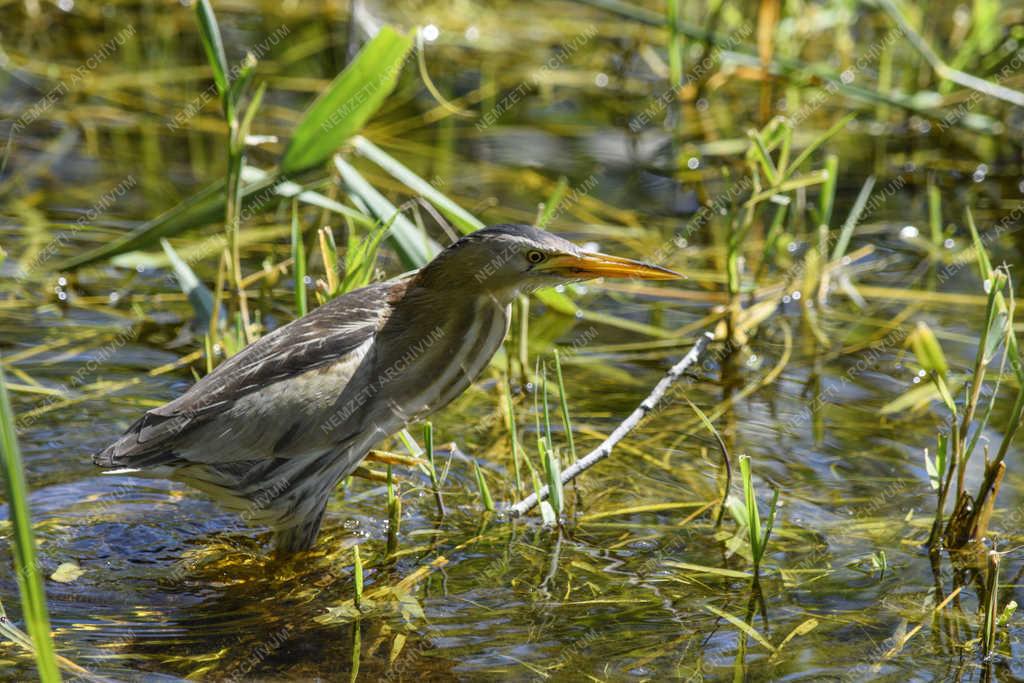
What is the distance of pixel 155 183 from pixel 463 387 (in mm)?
2838

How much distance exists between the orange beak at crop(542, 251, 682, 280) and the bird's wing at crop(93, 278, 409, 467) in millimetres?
530

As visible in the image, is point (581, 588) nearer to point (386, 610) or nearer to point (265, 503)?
point (386, 610)

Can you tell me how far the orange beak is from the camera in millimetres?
3422

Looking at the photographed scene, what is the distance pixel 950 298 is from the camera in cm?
530

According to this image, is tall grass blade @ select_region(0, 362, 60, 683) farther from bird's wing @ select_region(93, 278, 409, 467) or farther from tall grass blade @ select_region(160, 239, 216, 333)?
tall grass blade @ select_region(160, 239, 216, 333)

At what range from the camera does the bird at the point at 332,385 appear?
348 centimetres

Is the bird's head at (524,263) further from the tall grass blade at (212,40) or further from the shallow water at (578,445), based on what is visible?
the tall grass blade at (212,40)

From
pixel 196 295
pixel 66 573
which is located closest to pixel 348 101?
pixel 196 295

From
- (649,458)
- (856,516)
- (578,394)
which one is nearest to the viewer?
→ (856,516)

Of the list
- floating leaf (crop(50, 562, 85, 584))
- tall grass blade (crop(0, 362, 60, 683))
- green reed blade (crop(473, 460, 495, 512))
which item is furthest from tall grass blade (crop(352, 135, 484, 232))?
tall grass blade (crop(0, 362, 60, 683))

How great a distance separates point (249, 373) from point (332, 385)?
219 millimetres

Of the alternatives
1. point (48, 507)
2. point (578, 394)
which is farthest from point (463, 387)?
point (48, 507)

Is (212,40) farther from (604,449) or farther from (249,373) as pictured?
(604,449)

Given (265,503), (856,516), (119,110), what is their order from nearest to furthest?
(265,503) < (856,516) < (119,110)
